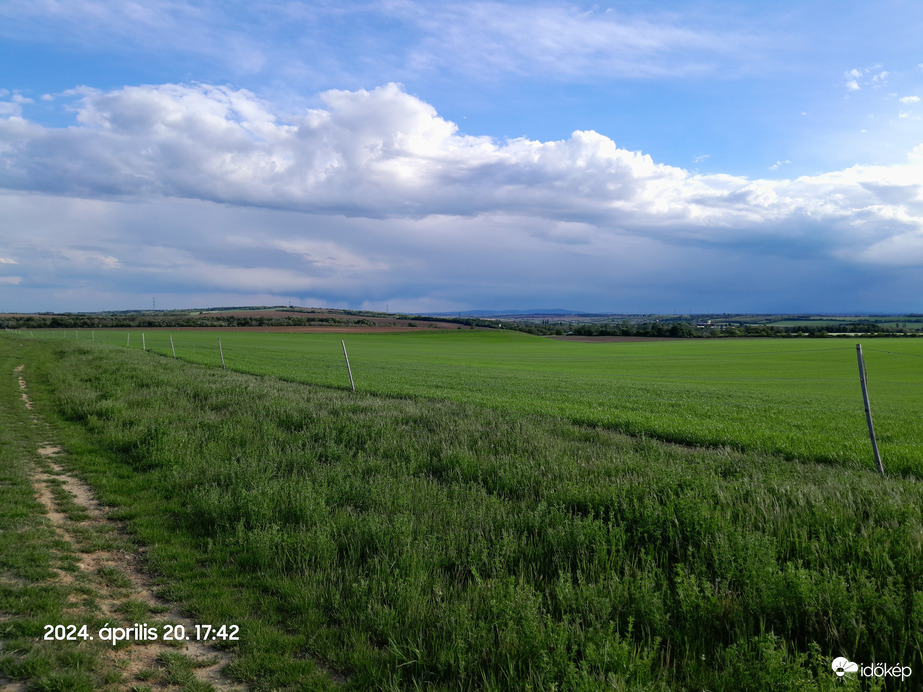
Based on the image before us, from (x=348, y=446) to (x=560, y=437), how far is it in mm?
4847

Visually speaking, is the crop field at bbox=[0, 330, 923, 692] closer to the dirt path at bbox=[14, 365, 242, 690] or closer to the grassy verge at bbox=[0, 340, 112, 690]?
the grassy verge at bbox=[0, 340, 112, 690]

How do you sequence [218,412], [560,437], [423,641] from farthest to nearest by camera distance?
[218,412] → [560,437] → [423,641]

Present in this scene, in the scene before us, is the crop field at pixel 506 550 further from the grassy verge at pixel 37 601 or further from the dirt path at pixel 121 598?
the dirt path at pixel 121 598

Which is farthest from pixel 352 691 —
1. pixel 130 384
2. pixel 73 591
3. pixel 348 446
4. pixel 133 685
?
pixel 130 384

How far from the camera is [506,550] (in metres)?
5.74

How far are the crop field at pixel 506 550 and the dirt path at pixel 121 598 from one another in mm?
164

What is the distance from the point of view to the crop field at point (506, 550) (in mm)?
4121

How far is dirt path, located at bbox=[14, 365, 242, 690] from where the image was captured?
166 inches

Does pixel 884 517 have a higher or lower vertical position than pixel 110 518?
higher

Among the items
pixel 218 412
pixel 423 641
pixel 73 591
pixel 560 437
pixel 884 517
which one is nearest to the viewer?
pixel 423 641

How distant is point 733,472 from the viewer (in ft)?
30.0

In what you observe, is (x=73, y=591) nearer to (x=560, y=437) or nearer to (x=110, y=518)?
(x=110, y=518)

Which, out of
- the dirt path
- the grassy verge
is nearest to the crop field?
the grassy verge

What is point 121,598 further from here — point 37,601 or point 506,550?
point 506,550
